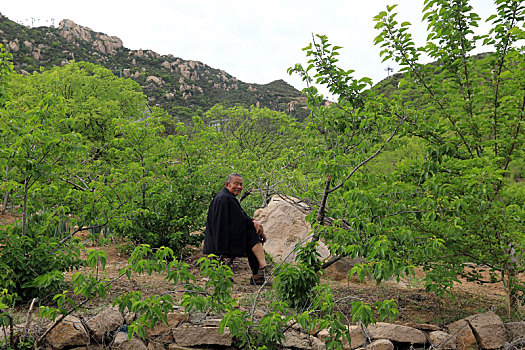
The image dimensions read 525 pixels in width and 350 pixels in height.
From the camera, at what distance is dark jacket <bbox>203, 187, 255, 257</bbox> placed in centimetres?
516

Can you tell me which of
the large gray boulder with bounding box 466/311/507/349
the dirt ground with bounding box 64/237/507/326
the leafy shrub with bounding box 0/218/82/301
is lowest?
the dirt ground with bounding box 64/237/507/326

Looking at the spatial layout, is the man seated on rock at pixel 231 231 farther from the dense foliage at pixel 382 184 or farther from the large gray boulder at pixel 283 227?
the large gray boulder at pixel 283 227

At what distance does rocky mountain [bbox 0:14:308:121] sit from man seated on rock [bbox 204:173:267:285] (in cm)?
3564

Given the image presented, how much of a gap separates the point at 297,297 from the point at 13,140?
351cm

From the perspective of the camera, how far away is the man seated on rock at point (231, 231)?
5.16 metres

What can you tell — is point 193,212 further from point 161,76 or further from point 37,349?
point 161,76

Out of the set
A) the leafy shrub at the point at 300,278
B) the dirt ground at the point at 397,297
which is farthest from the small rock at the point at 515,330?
the leafy shrub at the point at 300,278

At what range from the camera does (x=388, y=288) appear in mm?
5801

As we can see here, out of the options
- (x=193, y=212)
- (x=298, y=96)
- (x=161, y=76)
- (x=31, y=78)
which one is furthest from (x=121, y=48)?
(x=193, y=212)

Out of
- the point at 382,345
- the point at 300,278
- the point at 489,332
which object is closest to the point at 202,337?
the point at 300,278

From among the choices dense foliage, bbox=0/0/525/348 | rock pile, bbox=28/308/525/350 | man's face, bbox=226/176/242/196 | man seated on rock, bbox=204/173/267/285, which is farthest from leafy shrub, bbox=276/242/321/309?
man's face, bbox=226/176/242/196

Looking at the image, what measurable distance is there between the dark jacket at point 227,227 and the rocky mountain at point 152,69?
35713mm

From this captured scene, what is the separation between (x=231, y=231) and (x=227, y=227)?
0.08 meters

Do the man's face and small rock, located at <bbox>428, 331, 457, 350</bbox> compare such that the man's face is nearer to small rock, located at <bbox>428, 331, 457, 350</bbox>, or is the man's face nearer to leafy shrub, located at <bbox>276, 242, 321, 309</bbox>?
leafy shrub, located at <bbox>276, 242, 321, 309</bbox>
